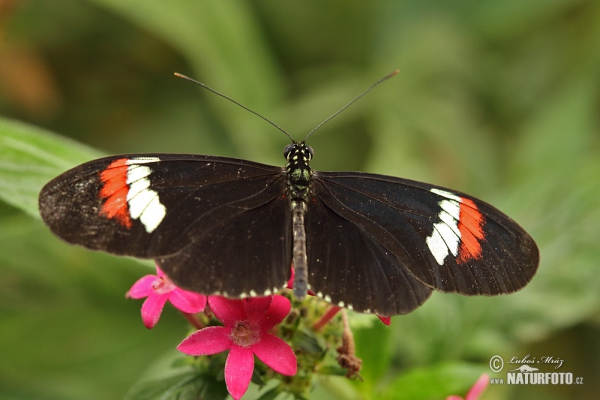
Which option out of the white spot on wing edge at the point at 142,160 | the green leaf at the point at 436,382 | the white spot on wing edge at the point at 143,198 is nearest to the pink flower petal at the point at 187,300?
the white spot on wing edge at the point at 143,198

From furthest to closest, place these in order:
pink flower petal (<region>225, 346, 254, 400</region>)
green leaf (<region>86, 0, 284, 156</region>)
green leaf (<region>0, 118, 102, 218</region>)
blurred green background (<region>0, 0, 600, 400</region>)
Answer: green leaf (<region>86, 0, 284, 156</region>) → blurred green background (<region>0, 0, 600, 400</region>) → green leaf (<region>0, 118, 102, 218</region>) → pink flower petal (<region>225, 346, 254, 400</region>)

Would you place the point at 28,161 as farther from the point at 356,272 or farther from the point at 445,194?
the point at 445,194

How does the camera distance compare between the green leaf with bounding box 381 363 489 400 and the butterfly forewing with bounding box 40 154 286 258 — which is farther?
the green leaf with bounding box 381 363 489 400

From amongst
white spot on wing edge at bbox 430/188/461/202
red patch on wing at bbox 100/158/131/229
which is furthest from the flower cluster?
white spot on wing edge at bbox 430/188/461/202

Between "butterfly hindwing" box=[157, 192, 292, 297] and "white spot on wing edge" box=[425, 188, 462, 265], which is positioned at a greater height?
"white spot on wing edge" box=[425, 188, 462, 265]

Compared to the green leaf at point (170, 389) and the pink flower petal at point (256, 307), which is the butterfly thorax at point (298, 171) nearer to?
the pink flower petal at point (256, 307)

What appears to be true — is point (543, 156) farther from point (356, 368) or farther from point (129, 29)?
point (129, 29)

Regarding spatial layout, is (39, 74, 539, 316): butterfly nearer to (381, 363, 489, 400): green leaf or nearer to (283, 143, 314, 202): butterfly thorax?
(283, 143, 314, 202): butterfly thorax

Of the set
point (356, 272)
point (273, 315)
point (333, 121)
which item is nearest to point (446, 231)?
point (356, 272)

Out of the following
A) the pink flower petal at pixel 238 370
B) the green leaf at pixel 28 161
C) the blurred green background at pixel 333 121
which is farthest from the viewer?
the blurred green background at pixel 333 121
